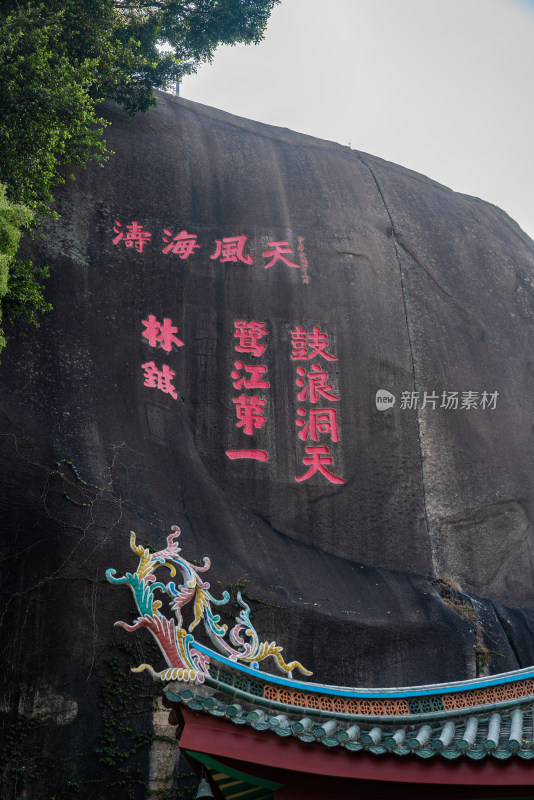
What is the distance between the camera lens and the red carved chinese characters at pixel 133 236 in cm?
776

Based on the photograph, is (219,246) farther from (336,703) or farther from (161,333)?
(336,703)

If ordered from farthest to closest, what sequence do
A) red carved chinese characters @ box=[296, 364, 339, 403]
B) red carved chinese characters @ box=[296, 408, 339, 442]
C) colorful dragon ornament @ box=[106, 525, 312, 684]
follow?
red carved chinese characters @ box=[296, 364, 339, 403] < red carved chinese characters @ box=[296, 408, 339, 442] < colorful dragon ornament @ box=[106, 525, 312, 684]

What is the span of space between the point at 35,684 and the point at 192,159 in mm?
6475

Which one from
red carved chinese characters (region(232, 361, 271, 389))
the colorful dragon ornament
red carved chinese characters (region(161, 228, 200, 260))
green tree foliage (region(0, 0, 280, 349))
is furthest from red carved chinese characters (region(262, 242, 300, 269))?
the colorful dragon ornament

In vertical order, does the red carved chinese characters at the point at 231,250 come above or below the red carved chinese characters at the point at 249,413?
above

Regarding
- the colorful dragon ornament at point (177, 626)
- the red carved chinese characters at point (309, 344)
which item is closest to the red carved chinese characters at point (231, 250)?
the red carved chinese characters at point (309, 344)

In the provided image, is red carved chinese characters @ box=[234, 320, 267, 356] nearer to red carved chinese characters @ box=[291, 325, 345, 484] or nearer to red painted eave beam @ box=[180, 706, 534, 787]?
red carved chinese characters @ box=[291, 325, 345, 484]

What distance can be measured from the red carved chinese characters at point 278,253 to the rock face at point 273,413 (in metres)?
0.03

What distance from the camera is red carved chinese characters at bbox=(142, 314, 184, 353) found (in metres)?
7.28

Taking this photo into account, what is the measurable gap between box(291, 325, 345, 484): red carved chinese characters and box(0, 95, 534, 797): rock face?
0.9 inches

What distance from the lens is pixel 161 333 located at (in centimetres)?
736

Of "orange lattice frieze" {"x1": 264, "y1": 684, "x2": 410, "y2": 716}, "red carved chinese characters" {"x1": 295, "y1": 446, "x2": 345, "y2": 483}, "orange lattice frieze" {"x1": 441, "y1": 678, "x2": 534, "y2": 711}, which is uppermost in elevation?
"red carved chinese characters" {"x1": 295, "y1": 446, "x2": 345, "y2": 483}

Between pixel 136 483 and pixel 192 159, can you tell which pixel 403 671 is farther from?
pixel 192 159

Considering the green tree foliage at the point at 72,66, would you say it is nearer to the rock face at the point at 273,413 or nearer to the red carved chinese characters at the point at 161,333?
the rock face at the point at 273,413
